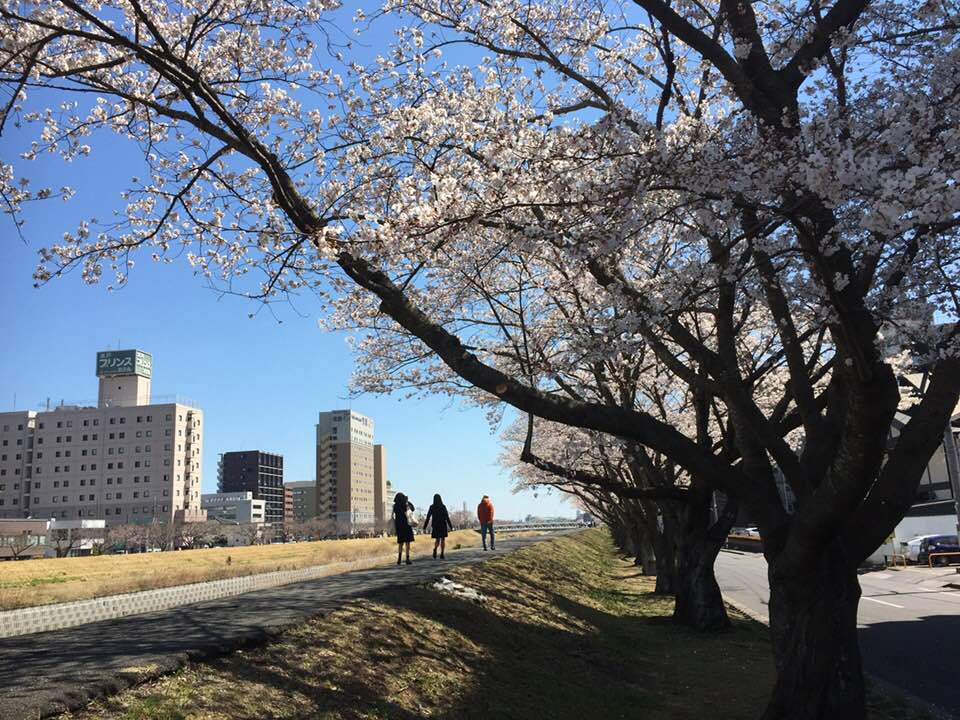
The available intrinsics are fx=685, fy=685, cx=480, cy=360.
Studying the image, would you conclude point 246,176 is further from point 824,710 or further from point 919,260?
point 824,710

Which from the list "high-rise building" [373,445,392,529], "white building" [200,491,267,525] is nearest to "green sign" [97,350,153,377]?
"white building" [200,491,267,525]

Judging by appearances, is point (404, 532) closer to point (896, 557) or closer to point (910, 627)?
point (910, 627)

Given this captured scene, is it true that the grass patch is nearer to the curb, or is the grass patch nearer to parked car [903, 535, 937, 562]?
the curb

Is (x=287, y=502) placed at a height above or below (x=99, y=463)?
below

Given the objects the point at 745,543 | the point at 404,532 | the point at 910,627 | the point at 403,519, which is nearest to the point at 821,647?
the point at 910,627

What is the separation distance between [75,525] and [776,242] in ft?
352

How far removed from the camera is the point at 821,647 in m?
6.63

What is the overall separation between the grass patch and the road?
169 centimetres

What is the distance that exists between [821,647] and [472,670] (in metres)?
3.83

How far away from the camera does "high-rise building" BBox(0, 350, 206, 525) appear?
366 ft

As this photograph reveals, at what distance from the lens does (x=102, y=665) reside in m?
5.32

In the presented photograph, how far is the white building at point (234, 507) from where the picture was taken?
14150 centimetres

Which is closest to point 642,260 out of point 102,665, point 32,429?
point 102,665

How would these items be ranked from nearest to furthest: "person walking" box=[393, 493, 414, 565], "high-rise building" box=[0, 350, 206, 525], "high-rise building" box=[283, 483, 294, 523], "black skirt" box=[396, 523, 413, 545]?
"person walking" box=[393, 493, 414, 565], "black skirt" box=[396, 523, 413, 545], "high-rise building" box=[0, 350, 206, 525], "high-rise building" box=[283, 483, 294, 523]
